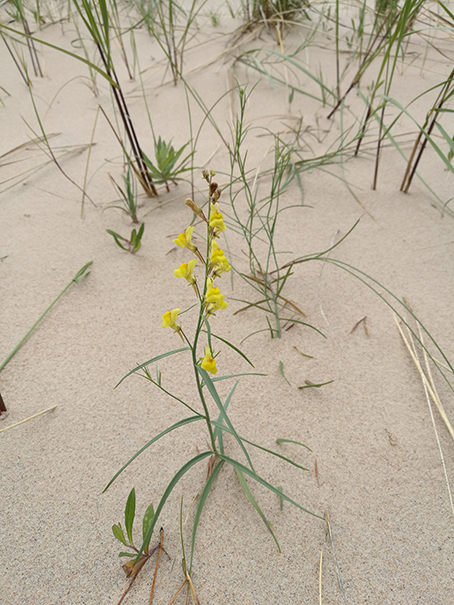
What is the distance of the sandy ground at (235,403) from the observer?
79cm

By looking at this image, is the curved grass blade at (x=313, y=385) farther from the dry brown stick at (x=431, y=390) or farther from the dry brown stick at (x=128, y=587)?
the dry brown stick at (x=128, y=587)

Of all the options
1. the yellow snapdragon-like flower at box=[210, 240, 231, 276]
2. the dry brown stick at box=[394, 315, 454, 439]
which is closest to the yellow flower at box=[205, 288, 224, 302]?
the yellow snapdragon-like flower at box=[210, 240, 231, 276]

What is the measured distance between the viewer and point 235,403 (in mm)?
1026

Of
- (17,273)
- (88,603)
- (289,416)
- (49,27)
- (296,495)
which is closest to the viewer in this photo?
(88,603)

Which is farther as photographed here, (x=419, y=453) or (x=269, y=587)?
(x=419, y=453)

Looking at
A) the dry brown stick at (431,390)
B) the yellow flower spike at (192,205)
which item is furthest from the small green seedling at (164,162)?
the dry brown stick at (431,390)

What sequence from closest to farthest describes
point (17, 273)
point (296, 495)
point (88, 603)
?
1. point (88, 603)
2. point (296, 495)
3. point (17, 273)

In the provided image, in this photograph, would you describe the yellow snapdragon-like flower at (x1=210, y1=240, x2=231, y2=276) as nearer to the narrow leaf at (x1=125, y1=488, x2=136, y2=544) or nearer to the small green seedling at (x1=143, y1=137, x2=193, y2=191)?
the narrow leaf at (x1=125, y1=488, x2=136, y2=544)

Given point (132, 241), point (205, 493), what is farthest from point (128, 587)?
point (132, 241)

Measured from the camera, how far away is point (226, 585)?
771mm

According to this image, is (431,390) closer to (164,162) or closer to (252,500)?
(252,500)

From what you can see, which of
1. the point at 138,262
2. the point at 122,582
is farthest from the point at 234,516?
the point at 138,262

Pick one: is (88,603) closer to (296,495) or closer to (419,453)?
(296,495)

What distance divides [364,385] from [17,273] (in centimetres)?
108
